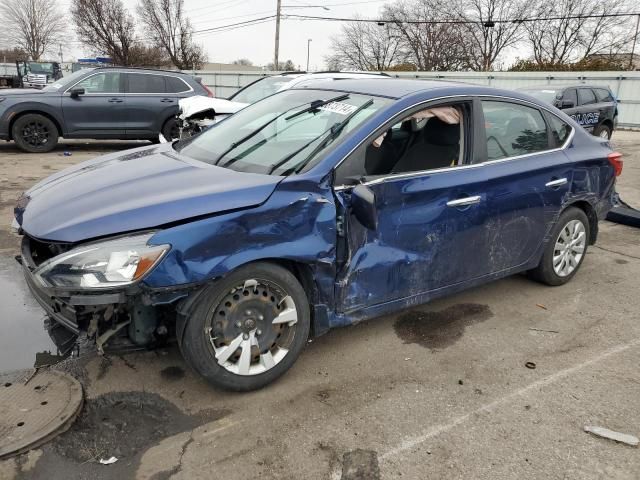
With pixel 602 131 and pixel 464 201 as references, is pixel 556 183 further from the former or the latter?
pixel 602 131

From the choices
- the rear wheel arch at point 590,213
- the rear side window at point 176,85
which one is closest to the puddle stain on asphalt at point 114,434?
the rear wheel arch at point 590,213

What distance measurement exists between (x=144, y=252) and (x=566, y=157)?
11.0 feet

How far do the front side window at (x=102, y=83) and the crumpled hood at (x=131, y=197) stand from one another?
8.10 m

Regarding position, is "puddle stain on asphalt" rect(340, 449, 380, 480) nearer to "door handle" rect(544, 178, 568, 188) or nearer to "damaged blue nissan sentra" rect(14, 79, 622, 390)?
"damaged blue nissan sentra" rect(14, 79, 622, 390)

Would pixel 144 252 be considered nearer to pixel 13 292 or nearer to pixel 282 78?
pixel 13 292

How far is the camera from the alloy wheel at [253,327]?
2775 mm

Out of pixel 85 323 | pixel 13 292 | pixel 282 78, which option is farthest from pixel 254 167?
pixel 282 78

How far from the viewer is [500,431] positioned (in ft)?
8.82

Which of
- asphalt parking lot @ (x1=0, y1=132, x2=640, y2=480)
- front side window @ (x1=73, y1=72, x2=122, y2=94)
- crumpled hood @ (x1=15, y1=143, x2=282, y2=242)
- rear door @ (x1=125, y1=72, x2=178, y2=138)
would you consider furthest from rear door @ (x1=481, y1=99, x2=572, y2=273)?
front side window @ (x1=73, y1=72, x2=122, y2=94)

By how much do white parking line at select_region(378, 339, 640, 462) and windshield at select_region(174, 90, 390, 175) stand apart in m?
1.54

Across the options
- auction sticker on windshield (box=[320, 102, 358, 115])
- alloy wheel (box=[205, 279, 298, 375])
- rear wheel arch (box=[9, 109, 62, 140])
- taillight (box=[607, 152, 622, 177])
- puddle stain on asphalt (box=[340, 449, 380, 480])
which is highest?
auction sticker on windshield (box=[320, 102, 358, 115])

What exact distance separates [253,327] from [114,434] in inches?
33.4

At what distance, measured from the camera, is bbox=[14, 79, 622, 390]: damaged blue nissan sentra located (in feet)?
8.45

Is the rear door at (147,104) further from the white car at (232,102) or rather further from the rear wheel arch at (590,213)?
the rear wheel arch at (590,213)
